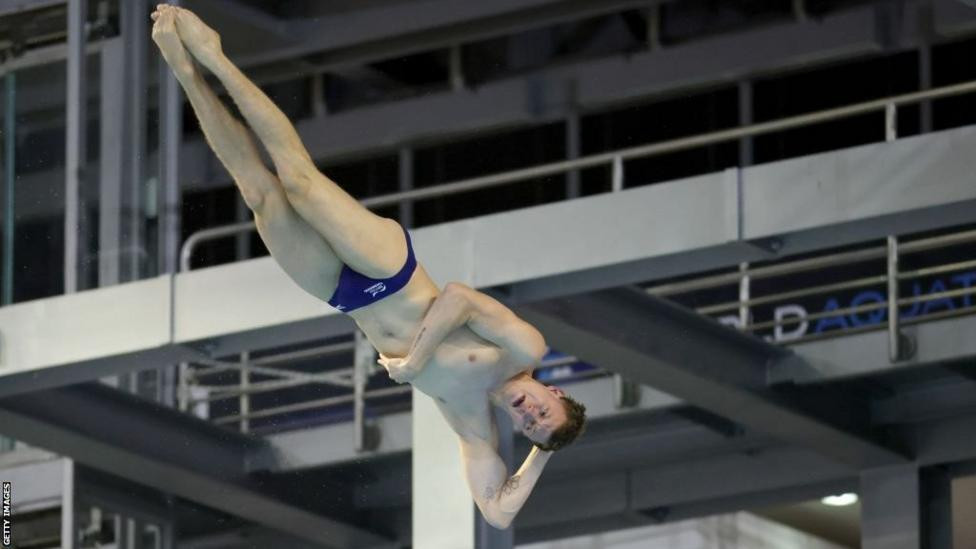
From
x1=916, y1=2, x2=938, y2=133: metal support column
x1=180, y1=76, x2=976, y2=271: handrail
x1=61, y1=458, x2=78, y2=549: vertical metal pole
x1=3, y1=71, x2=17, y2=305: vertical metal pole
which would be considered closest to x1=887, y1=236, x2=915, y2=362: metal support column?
x1=180, y1=76, x2=976, y2=271: handrail

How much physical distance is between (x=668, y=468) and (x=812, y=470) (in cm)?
114

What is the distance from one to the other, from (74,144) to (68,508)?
98.3 inches

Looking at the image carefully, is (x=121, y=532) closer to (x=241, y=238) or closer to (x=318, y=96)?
(x=241, y=238)

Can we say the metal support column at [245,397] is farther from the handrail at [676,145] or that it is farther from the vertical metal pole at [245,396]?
the handrail at [676,145]

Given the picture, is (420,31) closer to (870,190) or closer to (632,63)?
(632,63)

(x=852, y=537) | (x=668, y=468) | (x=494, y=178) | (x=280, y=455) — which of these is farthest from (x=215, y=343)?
(x=852, y=537)

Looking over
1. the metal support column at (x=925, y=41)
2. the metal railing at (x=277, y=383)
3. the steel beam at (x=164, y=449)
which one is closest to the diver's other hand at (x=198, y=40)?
the steel beam at (x=164, y=449)

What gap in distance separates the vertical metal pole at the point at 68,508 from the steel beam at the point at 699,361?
13.9 ft

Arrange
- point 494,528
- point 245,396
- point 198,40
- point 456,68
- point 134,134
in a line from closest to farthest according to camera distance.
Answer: point 198,40 < point 494,528 < point 134,134 < point 245,396 < point 456,68

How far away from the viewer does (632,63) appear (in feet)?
58.2

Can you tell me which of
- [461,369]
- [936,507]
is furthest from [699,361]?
[461,369]

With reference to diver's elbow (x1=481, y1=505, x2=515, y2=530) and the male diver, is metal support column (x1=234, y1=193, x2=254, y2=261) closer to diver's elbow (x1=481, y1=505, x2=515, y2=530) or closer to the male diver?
the male diver

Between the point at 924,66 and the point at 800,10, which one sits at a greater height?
the point at 800,10

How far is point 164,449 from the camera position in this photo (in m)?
15.7
